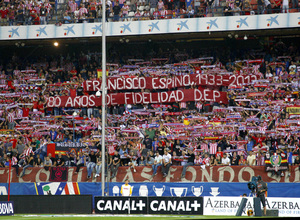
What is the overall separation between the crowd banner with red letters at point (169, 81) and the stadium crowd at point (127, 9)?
329 centimetres

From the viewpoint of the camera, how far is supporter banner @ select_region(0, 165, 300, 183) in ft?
73.3

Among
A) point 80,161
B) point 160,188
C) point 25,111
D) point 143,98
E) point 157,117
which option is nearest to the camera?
point 160,188

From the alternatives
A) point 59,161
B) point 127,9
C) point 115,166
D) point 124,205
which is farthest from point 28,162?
point 127,9

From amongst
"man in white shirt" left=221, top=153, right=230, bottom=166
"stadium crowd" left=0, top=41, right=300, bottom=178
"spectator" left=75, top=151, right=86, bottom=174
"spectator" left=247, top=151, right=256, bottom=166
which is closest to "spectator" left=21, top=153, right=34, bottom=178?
"stadium crowd" left=0, top=41, right=300, bottom=178

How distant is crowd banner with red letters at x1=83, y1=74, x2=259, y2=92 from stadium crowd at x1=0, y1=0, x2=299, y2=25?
329 centimetres

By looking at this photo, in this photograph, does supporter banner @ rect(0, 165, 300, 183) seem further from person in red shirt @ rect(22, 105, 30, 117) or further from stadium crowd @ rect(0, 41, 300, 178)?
person in red shirt @ rect(22, 105, 30, 117)

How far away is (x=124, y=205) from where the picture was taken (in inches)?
747

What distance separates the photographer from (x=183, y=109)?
93.5 ft

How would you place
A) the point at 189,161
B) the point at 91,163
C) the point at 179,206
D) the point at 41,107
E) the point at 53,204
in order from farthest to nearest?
1. the point at 41,107
2. the point at 91,163
3. the point at 189,161
4. the point at 53,204
5. the point at 179,206

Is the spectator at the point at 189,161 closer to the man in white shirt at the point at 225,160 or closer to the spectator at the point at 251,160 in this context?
the man in white shirt at the point at 225,160

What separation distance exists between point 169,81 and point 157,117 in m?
2.91

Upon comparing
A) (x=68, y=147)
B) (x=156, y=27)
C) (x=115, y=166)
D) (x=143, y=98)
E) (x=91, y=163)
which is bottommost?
(x=115, y=166)

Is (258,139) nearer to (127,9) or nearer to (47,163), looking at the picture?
(47,163)

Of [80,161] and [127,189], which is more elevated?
[80,161]
